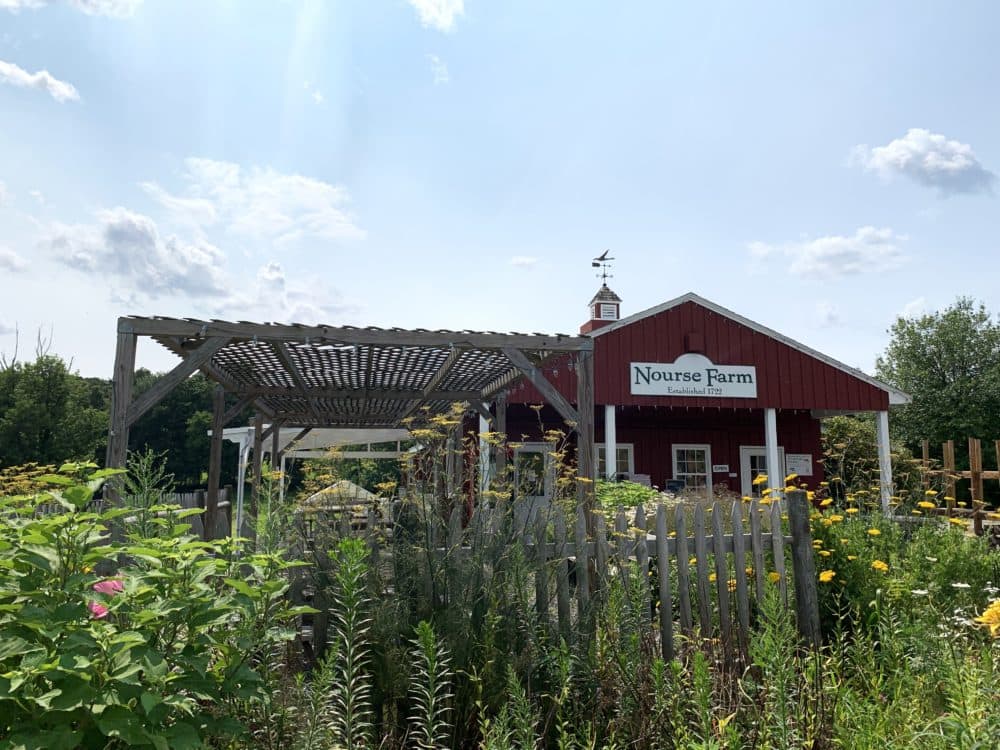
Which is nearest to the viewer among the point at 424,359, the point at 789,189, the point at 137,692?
the point at 137,692

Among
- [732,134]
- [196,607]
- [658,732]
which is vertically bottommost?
[658,732]

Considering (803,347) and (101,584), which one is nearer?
(101,584)

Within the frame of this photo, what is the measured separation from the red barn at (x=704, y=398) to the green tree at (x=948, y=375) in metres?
19.3

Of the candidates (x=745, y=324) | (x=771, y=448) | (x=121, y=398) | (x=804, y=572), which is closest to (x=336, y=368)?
(x=121, y=398)

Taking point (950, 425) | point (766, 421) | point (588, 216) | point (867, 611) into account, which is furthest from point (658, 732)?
point (950, 425)

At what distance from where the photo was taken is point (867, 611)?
13.8 feet

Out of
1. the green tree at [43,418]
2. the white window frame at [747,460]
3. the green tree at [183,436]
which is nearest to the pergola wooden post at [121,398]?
the white window frame at [747,460]

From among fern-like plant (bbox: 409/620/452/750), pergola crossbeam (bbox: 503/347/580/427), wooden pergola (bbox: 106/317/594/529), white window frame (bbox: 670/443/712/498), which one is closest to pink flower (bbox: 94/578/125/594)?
fern-like plant (bbox: 409/620/452/750)

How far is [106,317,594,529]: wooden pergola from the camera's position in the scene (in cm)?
510

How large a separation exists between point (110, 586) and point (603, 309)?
17.0m

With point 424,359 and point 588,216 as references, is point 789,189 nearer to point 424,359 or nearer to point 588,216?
point 588,216

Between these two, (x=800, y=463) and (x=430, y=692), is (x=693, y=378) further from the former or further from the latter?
(x=430, y=692)

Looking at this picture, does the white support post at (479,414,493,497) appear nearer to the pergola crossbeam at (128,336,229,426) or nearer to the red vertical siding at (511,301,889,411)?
the pergola crossbeam at (128,336,229,426)

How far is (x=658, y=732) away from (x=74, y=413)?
24535 mm
